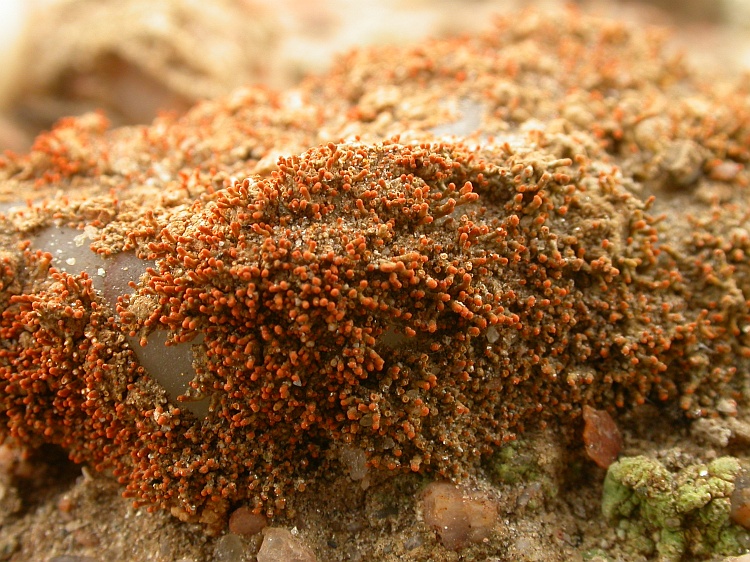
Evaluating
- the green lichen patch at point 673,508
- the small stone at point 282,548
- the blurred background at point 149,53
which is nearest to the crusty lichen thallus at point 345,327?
the small stone at point 282,548

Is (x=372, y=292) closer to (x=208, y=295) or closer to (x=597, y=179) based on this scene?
(x=208, y=295)

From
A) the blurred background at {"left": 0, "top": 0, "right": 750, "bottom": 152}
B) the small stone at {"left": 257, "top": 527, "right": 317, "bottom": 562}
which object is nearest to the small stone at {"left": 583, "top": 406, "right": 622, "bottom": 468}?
the small stone at {"left": 257, "top": 527, "right": 317, "bottom": 562}

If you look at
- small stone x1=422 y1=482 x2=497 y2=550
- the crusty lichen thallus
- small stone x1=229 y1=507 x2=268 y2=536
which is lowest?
small stone x1=229 y1=507 x2=268 y2=536

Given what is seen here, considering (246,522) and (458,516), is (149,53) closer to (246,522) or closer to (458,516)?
(246,522)

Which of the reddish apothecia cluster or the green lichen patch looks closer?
the reddish apothecia cluster

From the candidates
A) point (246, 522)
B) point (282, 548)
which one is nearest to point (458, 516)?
point (282, 548)

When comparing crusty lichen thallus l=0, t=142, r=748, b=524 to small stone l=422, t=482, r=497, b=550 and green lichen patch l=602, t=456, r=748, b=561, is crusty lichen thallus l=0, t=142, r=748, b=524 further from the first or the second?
green lichen patch l=602, t=456, r=748, b=561

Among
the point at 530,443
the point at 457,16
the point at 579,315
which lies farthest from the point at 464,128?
the point at 457,16
